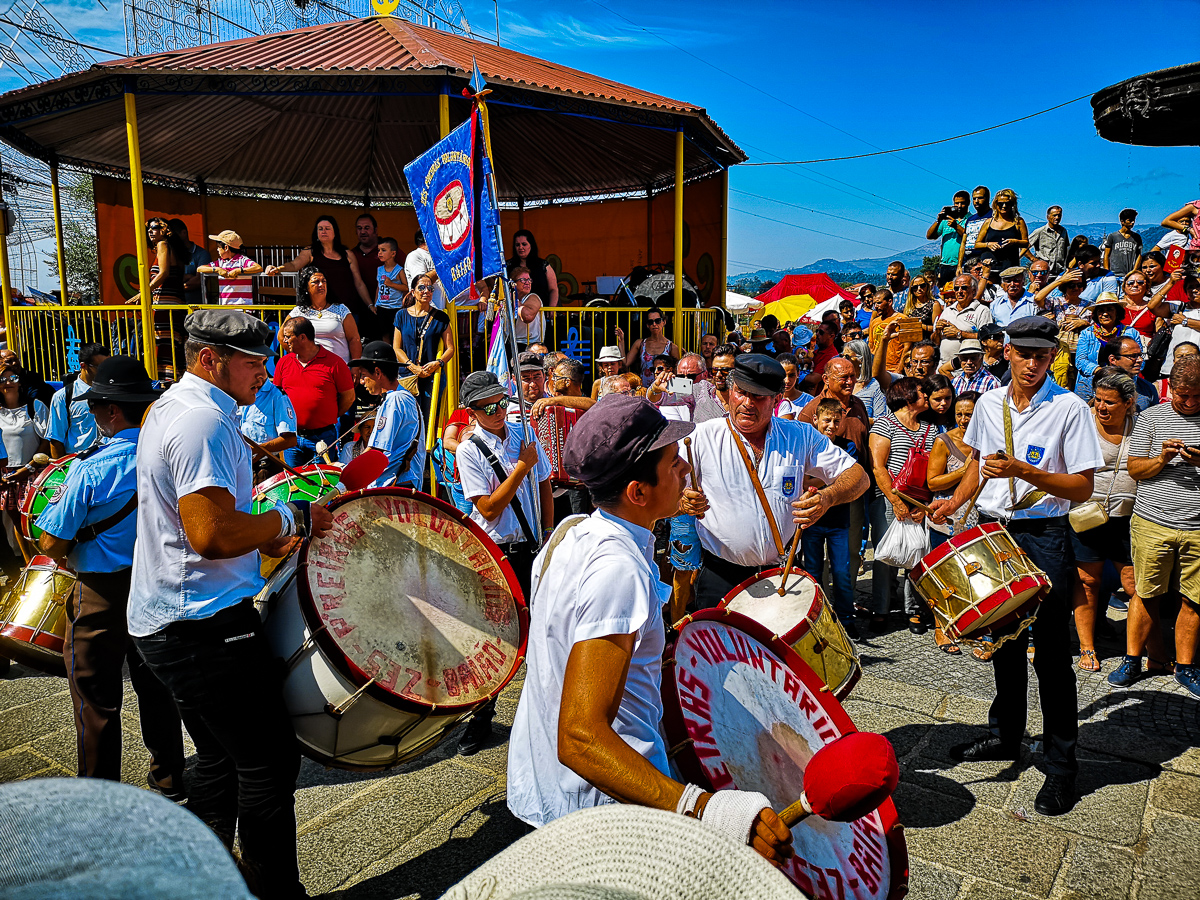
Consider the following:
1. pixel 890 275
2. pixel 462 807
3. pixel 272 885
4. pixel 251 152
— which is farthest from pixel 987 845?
pixel 251 152

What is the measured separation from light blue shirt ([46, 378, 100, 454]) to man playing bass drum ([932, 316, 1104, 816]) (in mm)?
7500

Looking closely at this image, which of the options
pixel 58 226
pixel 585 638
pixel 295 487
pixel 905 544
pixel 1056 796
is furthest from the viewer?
pixel 58 226

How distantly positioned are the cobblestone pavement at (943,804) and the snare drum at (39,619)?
61 cm

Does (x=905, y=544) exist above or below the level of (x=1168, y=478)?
below

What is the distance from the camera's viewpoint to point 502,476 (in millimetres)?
4789

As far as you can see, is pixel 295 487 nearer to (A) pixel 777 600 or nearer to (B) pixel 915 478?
(A) pixel 777 600

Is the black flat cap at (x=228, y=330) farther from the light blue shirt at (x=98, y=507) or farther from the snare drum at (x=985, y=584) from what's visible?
the snare drum at (x=985, y=584)

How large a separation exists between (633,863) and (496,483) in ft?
12.3

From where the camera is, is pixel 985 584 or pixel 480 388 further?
pixel 480 388

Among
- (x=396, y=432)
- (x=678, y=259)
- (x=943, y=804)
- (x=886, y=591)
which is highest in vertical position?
(x=678, y=259)

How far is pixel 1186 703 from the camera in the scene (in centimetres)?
492

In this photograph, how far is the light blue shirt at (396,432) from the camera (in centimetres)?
561

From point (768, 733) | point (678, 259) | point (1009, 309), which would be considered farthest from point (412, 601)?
point (1009, 309)

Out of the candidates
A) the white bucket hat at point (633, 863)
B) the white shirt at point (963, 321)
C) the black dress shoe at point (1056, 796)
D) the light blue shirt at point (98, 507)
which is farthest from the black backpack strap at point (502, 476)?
the white shirt at point (963, 321)
